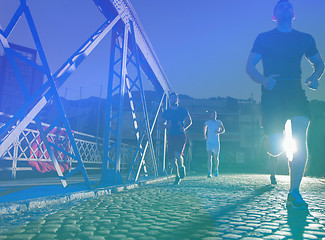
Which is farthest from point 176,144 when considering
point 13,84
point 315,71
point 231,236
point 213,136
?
point 13,84

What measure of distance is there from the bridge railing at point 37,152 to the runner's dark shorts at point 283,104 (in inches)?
121

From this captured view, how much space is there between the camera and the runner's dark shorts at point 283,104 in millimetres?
2998

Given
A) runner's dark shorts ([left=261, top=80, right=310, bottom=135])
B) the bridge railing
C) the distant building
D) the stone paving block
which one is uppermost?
the distant building

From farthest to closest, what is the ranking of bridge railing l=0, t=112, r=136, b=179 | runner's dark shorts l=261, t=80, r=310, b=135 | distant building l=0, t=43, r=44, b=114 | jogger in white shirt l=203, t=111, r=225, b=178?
distant building l=0, t=43, r=44, b=114
jogger in white shirt l=203, t=111, r=225, b=178
bridge railing l=0, t=112, r=136, b=179
runner's dark shorts l=261, t=80, r=310, b=135

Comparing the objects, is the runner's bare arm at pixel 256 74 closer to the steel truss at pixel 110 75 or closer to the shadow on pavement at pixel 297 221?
the shadow on pavement at pixel 297 221

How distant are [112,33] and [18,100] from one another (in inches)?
1791

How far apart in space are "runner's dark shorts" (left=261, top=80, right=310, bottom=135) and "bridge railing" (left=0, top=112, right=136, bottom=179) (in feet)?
10.1

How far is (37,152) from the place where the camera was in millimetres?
A: 8797

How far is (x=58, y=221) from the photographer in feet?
7.21

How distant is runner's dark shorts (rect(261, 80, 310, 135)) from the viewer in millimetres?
2998

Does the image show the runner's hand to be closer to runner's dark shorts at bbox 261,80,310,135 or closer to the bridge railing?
runner's dark shorts at bbox 261,80,310,135

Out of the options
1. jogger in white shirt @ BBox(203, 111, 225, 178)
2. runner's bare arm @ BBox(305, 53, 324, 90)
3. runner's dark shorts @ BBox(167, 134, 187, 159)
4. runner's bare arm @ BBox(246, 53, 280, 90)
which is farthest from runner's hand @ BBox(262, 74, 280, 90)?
jogger in white shirt @ BBox(203, 111, 225, 178)

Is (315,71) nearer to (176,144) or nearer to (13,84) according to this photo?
(176,144)

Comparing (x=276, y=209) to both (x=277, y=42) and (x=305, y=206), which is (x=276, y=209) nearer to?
(x=305, y=206)
